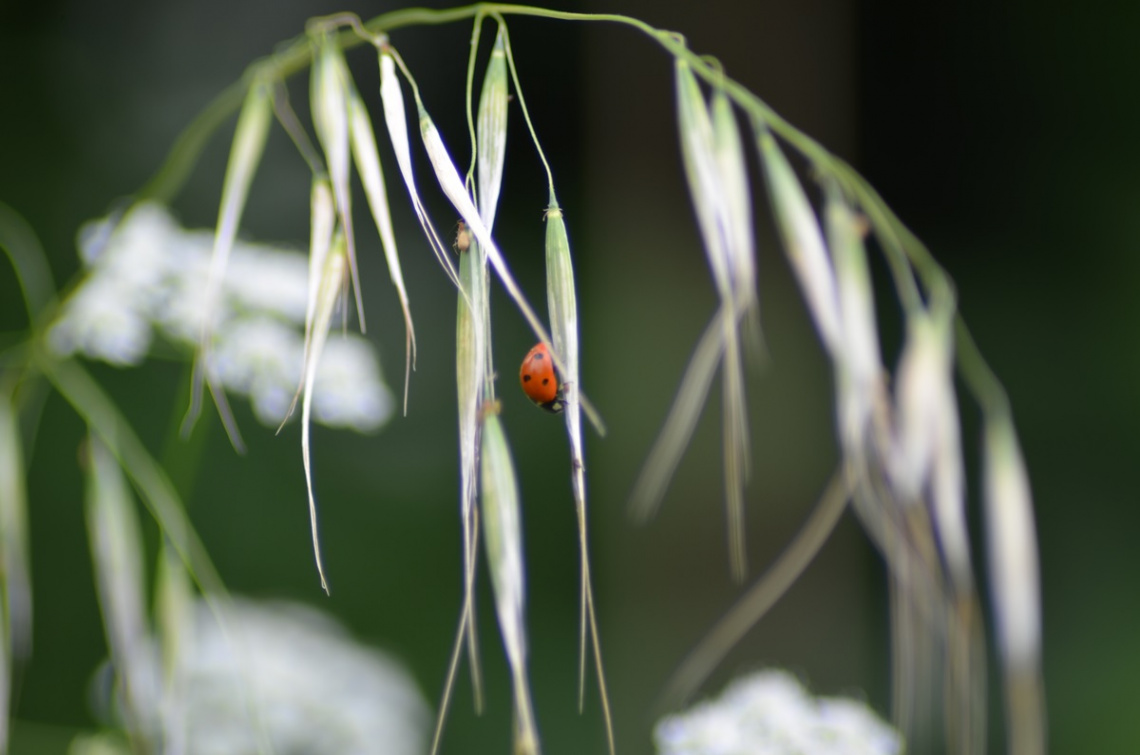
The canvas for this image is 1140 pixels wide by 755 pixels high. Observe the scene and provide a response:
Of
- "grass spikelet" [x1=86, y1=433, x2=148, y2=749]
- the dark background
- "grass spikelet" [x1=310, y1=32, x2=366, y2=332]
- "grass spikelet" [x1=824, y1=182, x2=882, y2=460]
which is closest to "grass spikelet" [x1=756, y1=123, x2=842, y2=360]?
"grass spikelet" [x1=824, y1=182, x2=882, y2=460]

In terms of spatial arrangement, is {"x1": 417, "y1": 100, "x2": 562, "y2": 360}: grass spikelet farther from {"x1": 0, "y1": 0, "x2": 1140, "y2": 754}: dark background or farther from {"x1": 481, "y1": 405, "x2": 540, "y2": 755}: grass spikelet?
{"x1": 0, "y1": 0, "x2": 1140, "y2": 754}: dark background

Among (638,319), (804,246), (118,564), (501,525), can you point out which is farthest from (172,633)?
(638,319)

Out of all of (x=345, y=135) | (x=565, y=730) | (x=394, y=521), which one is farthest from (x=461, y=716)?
(x=345, y=135)

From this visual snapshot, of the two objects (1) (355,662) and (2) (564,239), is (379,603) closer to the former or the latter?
(1) (355,662)

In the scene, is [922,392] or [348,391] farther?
[348,391]

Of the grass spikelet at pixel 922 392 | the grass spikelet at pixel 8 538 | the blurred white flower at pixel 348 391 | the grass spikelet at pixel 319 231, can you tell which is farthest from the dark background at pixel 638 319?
the grass spikelet at pixel 922 392

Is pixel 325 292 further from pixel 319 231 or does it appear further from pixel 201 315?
pixel 201 315
